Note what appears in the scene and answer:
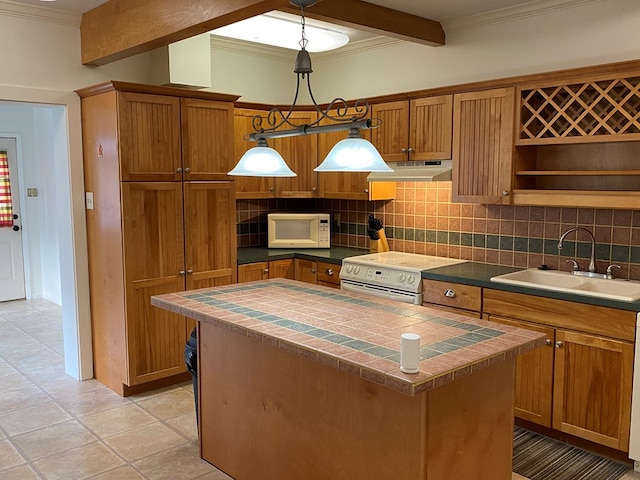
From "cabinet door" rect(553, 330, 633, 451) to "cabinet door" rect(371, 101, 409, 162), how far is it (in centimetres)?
183

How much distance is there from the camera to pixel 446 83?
425 cm

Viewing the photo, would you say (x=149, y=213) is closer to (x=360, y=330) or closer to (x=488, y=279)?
(x=360, y=330)

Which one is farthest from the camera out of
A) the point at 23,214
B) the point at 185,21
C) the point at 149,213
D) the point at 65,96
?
the point at 23,214

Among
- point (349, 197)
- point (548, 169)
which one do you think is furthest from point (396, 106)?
point (548, 169)

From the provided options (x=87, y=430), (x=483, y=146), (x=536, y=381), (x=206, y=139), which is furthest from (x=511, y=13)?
(x=87, y=430)

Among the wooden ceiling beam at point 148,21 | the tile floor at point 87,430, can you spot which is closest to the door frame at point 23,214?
the tile floor at point 87,430

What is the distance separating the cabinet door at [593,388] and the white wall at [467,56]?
66.9 inches

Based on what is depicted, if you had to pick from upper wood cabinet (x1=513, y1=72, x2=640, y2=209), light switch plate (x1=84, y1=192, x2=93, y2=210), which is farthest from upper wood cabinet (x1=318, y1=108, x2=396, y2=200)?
light switch plate (x1=84, y1=192, x2=93, y2=210)

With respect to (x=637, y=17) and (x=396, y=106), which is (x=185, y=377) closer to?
(x=396, y=106)

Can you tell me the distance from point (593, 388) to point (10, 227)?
667cm

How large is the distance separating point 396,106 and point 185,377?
263 centimetres

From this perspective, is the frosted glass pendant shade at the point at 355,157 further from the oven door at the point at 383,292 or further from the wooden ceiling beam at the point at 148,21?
the oven door at the point at 383,292

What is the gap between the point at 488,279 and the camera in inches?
140

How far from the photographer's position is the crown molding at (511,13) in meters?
3.58
